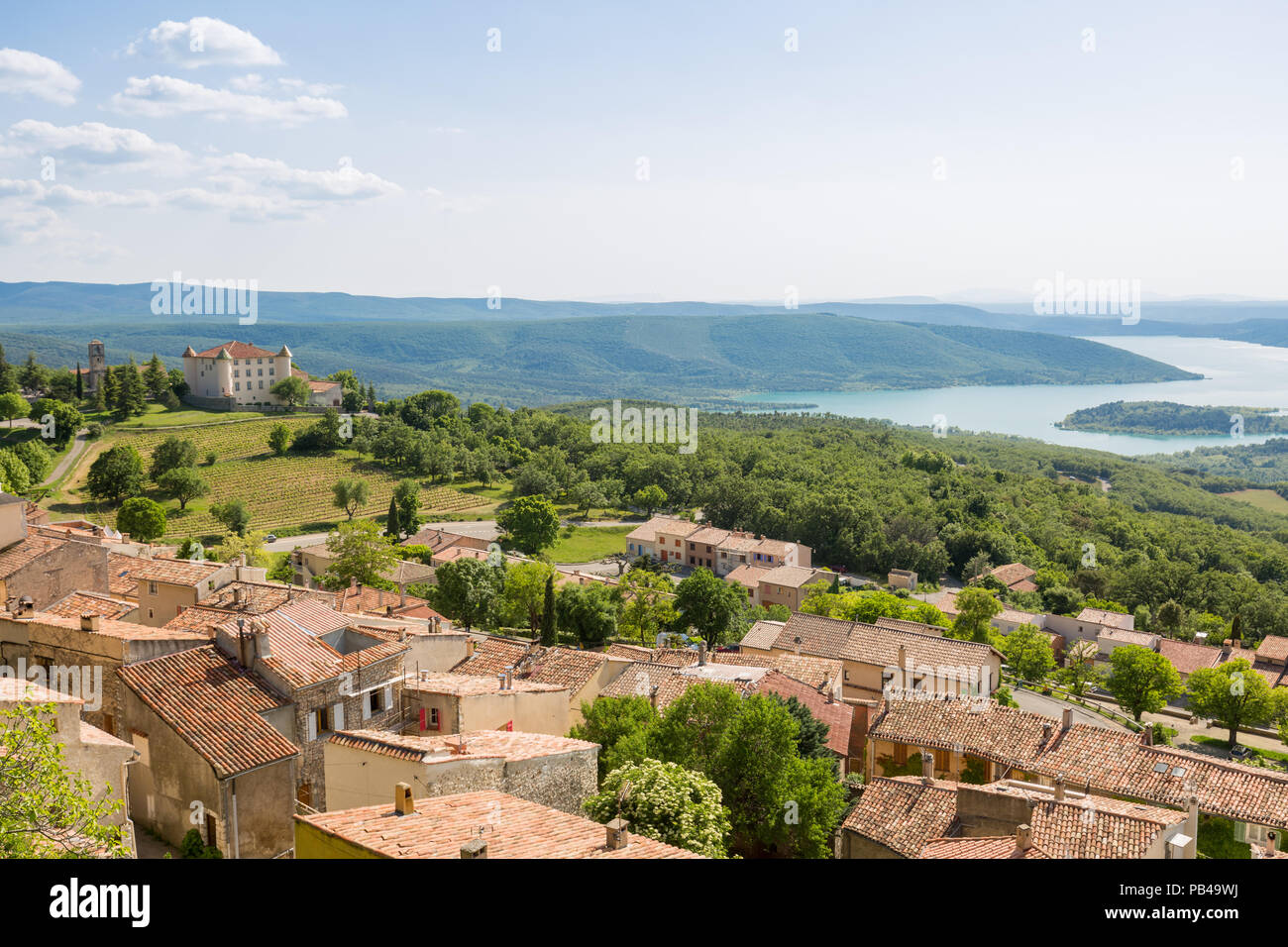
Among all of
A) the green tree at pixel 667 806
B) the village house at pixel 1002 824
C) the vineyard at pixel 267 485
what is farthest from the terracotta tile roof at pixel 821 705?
the vineyard at pixel 267 485

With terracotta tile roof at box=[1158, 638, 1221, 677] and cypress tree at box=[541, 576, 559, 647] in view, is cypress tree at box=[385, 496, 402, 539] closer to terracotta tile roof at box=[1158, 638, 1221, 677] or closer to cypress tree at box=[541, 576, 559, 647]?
cypress tree at box=[541, 576, 559, 647]

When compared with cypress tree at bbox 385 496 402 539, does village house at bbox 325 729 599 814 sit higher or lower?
higher

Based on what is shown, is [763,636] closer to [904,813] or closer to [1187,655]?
[904,813]

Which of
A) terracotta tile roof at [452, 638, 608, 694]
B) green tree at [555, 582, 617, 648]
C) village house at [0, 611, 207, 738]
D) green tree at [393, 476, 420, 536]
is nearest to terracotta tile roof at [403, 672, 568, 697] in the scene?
terracotta tile roof at [452, 638, 608, 694]

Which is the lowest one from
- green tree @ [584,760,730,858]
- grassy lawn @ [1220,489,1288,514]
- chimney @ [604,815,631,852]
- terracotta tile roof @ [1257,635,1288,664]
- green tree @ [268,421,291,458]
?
grassy lawn @ [1220,489,1288,514]

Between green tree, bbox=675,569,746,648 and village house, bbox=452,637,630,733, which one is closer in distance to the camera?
village house, bbox=452,637,630,733

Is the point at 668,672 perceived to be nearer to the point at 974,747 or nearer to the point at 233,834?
the point at 974,747

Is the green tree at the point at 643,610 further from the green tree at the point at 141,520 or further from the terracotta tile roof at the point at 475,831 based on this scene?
the terracotta tile roof at the point at 475,831

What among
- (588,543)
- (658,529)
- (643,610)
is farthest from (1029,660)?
(588,543)
